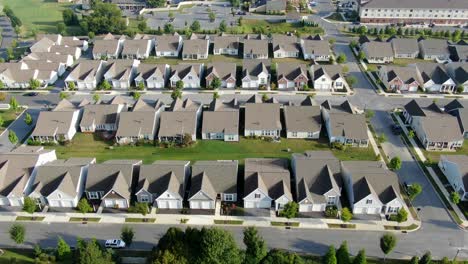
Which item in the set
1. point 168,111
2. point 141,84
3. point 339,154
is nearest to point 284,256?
point 339,154

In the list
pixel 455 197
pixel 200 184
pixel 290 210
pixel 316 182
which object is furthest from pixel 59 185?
pixel 455 197

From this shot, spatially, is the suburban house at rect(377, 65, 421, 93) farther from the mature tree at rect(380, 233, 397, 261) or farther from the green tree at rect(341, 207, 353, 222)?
the mature tree at rect(380, 233, 397, 261)

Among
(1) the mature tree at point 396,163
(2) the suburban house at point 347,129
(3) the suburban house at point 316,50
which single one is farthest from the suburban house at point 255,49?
(1) the mature tree at point 396,163

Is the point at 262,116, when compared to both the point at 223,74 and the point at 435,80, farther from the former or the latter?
the point at 435,80

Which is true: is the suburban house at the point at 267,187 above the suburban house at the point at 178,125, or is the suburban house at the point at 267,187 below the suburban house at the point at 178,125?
Result: below

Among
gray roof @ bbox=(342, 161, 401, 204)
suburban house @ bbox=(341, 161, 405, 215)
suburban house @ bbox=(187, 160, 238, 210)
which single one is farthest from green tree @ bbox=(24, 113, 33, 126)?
suburban house @ bbox=(341, 161, 405, 215)

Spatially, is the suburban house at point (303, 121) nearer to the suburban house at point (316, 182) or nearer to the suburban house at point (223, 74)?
the suburban house at point (316, 182)
